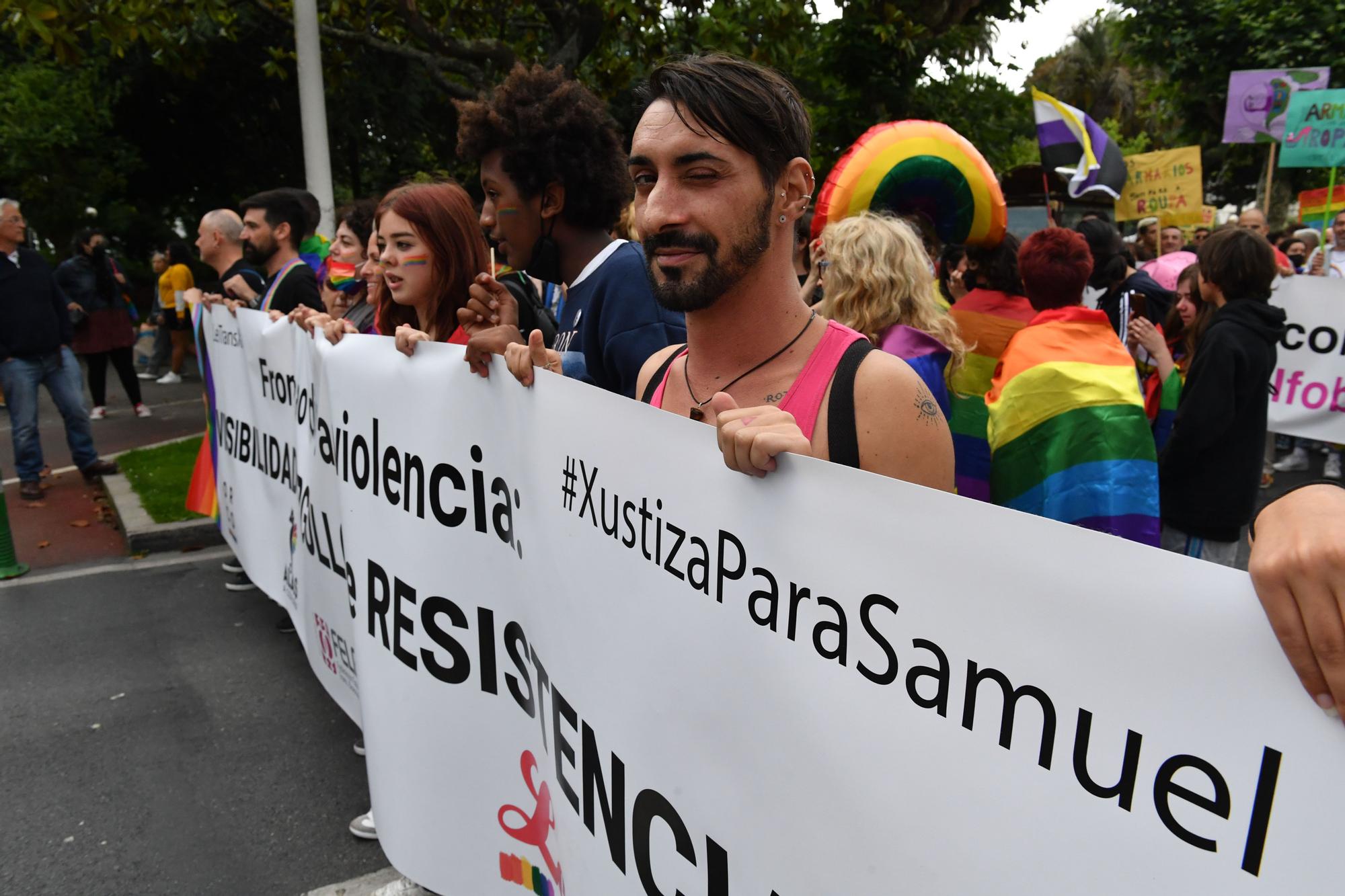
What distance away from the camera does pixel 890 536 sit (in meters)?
1.19

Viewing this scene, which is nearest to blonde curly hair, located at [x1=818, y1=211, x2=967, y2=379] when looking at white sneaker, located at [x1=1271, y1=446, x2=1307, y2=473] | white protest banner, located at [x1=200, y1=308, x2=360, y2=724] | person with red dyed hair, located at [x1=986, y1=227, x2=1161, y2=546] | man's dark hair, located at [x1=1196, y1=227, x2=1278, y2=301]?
person with red dyed hair, located at [x1=986, y1=227, x2=1161, y2=546]

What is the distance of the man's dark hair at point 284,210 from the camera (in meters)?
5.36

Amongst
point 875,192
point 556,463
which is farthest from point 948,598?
point 875,192

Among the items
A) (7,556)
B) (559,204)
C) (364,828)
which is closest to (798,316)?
(559,204)

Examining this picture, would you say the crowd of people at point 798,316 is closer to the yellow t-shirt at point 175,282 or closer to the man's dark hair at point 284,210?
the man's dark hair at point 284,210

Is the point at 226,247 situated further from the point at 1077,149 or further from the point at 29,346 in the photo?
the point at 1077,149

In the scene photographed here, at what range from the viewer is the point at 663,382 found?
6.63 feet

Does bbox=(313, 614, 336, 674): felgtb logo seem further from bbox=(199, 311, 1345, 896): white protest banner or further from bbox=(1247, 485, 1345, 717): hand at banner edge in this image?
bbox=(1247, 485, 1345, 717): hand at banner edge

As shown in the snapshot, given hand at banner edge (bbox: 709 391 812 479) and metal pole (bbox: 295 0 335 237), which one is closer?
hand at banner edge (bbox: 709 391 812 479)

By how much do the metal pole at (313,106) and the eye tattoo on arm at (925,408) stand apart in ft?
23.2

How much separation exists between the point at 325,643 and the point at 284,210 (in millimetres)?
2809

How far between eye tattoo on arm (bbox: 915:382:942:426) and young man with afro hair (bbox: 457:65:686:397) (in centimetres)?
103

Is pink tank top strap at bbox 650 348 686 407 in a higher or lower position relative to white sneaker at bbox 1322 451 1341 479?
higher

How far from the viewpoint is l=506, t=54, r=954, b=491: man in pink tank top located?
1.58 meters
